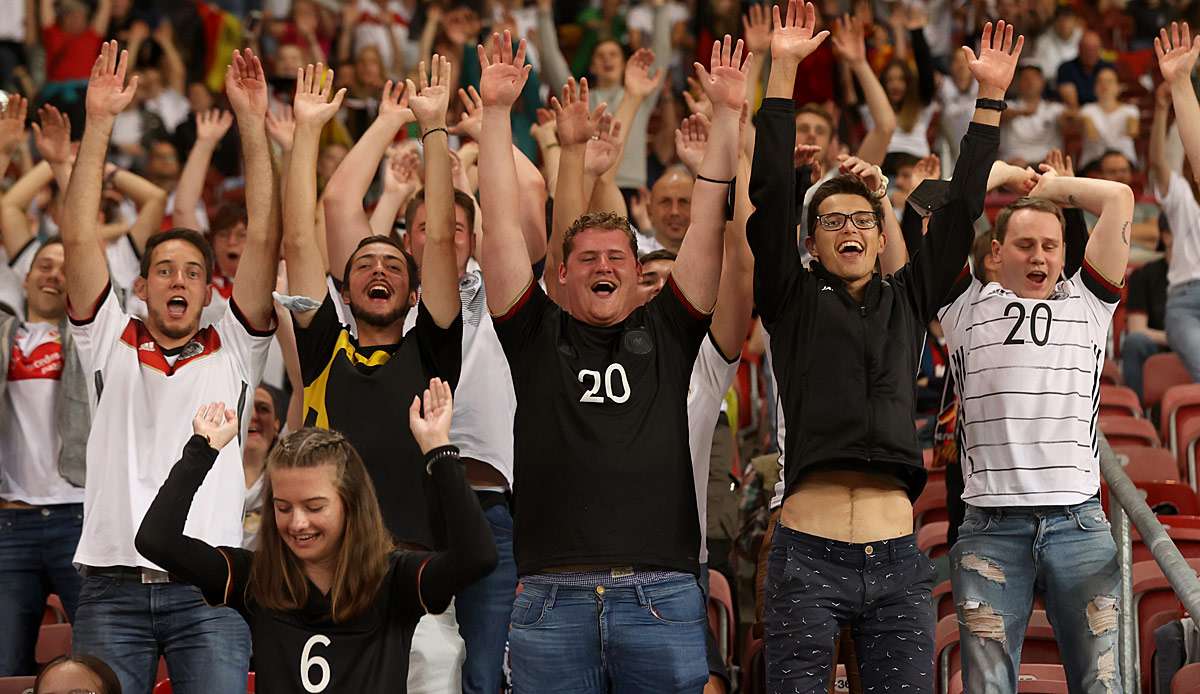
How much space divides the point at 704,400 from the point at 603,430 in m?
0.45

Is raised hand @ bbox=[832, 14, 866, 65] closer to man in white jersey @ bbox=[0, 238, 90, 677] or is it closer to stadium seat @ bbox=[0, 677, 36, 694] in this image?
man in white jersey @ bbox=[0, 238, 90, 677]

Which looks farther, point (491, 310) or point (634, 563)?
point (491, 310)

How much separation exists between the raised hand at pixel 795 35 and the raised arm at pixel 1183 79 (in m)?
1.75

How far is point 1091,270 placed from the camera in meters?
5.22

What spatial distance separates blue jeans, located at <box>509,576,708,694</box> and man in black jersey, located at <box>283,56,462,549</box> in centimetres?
69

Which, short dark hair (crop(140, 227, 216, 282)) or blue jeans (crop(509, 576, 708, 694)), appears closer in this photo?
blue jeans (crop(509, 576, 708, 694))

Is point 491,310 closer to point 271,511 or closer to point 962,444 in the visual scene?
point 271,511

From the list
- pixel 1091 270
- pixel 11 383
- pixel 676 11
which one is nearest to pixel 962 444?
pixel 1091 270

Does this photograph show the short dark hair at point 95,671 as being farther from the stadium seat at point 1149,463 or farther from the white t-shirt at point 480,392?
the stadium seat at point 1149,463

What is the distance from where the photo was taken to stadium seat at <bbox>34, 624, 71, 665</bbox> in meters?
5.81

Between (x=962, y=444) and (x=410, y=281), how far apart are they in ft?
6.17

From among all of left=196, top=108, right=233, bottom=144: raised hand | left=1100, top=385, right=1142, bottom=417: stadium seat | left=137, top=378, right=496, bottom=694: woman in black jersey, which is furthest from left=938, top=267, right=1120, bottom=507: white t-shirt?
left=196, top=108, right=233, bottom=144: raised hand

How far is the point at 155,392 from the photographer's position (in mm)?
4973

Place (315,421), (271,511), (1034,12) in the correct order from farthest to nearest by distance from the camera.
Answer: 1. (1034,12)
2. (315,421)
3. (271,511)
